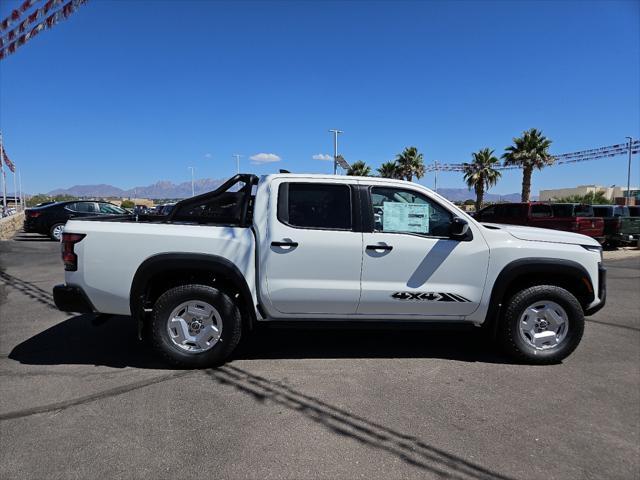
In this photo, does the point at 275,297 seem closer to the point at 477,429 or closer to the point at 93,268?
the point at 93,268

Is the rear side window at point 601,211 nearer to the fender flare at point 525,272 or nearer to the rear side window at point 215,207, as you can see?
the fender flare at point 525,272

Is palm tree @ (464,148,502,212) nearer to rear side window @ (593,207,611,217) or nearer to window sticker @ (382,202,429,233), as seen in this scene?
rear side window @ (593,207,611,217)

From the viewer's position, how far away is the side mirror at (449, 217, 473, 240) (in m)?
4.10

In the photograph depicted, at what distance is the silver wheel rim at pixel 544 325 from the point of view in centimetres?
437

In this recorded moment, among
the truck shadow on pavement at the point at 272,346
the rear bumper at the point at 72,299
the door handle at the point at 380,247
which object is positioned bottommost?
the truck shadow on pavement at the point at 272,346

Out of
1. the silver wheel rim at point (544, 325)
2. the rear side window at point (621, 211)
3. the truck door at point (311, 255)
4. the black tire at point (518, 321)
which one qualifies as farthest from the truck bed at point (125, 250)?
the rear side window at point (621, 211)

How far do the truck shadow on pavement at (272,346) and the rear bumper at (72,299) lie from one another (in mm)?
379

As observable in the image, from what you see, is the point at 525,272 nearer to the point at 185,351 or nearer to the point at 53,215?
the point at 185,351

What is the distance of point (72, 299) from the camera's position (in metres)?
4.03

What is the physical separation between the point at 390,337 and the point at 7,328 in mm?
4641

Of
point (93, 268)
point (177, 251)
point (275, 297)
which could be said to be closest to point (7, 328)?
point (93, 268)

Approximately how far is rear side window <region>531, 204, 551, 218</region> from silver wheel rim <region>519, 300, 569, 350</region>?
1222 cm

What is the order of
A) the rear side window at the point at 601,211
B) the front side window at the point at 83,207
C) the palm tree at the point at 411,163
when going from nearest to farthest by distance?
the front side window at the point at 83,207
the rear side window at the point at 601,211
the palm tree at the point at 411,163

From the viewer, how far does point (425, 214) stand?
4.26m
